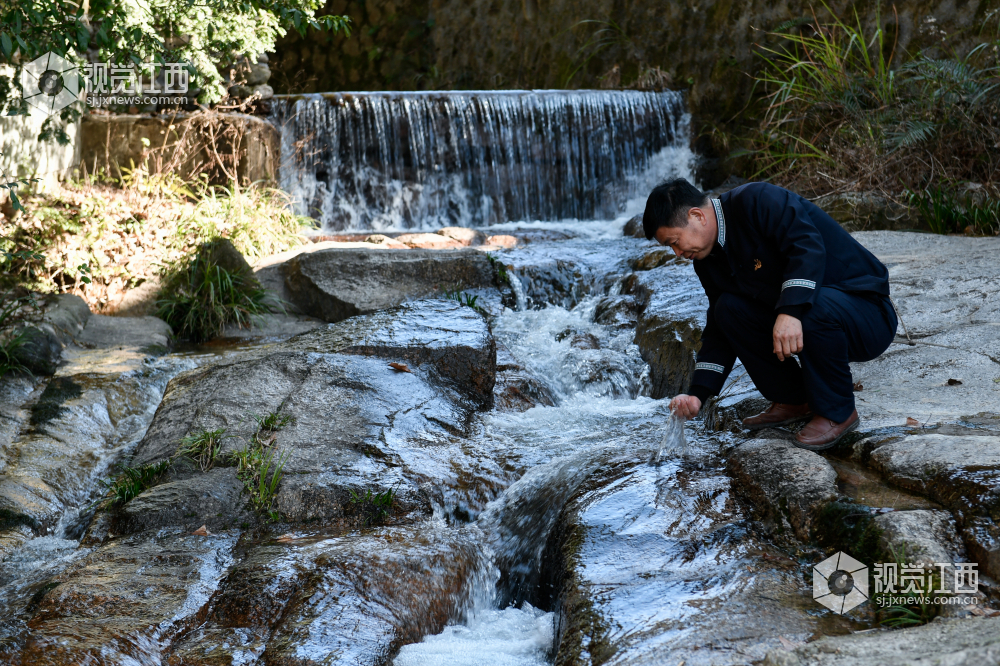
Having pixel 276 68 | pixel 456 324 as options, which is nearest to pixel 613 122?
pixel 456 324

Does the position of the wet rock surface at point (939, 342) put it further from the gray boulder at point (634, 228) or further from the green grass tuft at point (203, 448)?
the gray boulder at point (634, 228)

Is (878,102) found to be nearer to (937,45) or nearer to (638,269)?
(937,45)

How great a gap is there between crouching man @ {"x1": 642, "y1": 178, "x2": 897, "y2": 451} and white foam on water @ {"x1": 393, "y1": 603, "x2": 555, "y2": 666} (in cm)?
97

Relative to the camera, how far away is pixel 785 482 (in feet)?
8.96

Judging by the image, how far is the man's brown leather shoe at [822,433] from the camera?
294cm

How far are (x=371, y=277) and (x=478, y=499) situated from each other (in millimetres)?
3281

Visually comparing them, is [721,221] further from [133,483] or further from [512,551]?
[133,483]

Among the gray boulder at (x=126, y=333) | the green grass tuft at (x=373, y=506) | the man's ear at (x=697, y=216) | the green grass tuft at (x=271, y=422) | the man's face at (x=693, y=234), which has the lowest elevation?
the green grass tuft at (x=373, y=506)

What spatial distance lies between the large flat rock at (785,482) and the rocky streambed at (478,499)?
0.01m

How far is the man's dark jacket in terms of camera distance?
2865 millimetres

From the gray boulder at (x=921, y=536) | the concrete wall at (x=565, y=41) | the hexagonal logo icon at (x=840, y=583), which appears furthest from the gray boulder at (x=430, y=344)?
the concrete wall at (x=565, y=41)

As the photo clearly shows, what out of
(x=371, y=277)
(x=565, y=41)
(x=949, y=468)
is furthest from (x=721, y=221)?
(x=565, y=41)

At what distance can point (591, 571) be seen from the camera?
2.61m

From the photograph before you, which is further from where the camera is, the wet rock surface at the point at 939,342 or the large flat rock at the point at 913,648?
the wet rock surface at the point at 939,342
